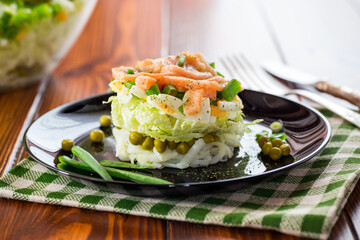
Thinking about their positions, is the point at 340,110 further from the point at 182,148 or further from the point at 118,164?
→ the point at 118,164

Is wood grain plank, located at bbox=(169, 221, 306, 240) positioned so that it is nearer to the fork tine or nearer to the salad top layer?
the salad top layer

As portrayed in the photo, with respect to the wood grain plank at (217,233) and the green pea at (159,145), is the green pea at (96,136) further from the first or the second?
the wood grain plank at (217,233)

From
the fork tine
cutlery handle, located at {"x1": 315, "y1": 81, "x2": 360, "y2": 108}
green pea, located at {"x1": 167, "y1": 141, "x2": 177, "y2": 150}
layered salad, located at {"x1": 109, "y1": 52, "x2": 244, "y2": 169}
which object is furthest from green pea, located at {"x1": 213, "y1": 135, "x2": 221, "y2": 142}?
the fork tine

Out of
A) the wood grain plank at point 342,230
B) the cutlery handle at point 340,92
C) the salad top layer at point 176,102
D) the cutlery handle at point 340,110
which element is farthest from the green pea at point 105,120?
the cutlery handle at point 340,92

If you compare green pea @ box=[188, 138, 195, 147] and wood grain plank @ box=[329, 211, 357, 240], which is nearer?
wood grain plank @ box=[329, 211, 357, 240]

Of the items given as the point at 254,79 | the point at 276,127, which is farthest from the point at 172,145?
the point at 254,79

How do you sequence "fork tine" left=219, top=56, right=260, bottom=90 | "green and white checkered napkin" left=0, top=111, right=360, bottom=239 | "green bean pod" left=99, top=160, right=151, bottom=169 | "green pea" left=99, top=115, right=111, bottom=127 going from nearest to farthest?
1. "green and white checkered napkin" left=0, top=111, right=360, bottom=239
2. "green bean pod" left=99, top=160, right=151, bottom=169
3. "green pea" left=99, top=115, right=111, bottom=127
4. "fork tine" left=219, top=56, right=260, bottom=90

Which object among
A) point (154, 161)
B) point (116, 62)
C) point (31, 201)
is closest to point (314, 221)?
point (154, 161)

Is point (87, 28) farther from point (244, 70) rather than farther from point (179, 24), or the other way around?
point (244, 70)
